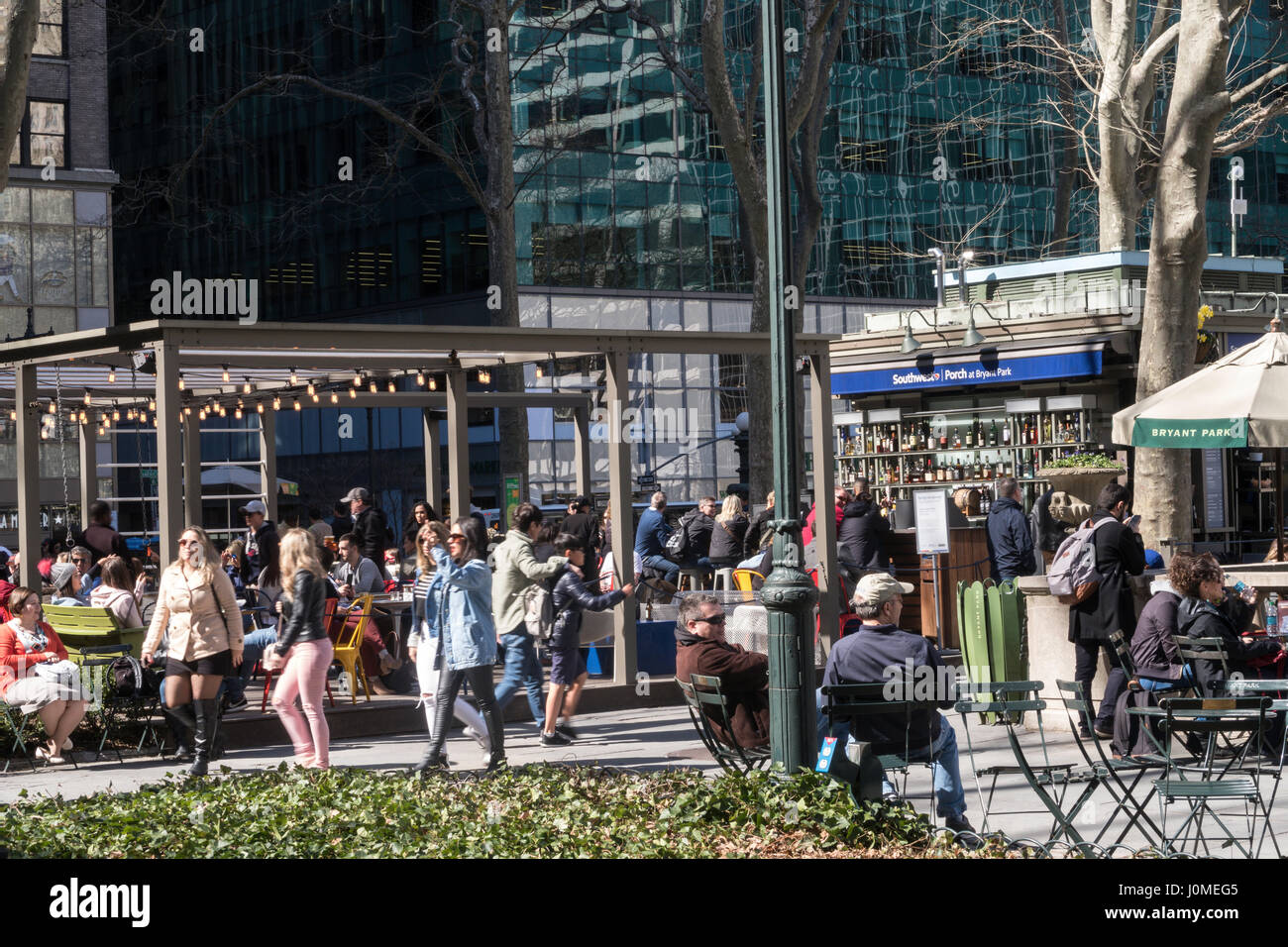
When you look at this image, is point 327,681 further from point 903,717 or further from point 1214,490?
point 1214,490

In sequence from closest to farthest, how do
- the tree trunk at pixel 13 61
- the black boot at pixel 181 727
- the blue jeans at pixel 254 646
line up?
the black boot at pixel 181 727 < the blue jeans at pixel 254 646 < the tree trunk at pixel 13 61

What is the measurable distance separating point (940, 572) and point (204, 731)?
919cm

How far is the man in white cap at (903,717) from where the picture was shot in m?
8.70

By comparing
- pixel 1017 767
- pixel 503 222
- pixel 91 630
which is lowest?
pixel 1017 767

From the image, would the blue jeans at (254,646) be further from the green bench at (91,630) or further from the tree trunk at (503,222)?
the tree trunk at (503,222)

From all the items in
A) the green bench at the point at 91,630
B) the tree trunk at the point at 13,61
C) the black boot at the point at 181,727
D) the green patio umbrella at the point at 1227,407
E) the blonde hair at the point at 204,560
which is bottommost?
the black boot at the point at 181,727

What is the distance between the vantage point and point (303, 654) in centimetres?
1170

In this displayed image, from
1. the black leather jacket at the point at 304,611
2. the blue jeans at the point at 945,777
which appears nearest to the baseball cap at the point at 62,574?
the black leather jacket at the point at 304,611

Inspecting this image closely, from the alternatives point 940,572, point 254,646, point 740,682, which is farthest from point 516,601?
point 940,572

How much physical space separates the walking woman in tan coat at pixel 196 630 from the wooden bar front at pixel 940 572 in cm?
846

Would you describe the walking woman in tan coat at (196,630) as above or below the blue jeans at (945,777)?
above

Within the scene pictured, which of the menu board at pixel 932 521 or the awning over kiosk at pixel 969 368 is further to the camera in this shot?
the awning over kiosk at pixel 969 368
